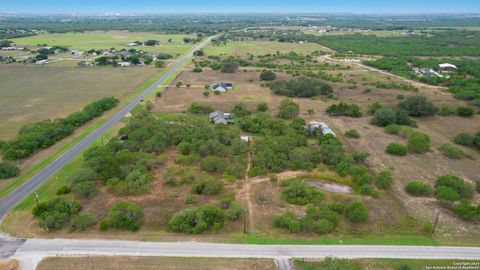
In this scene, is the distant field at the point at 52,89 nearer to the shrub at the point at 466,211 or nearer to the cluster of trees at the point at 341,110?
the cluster of trees at the point at 341,110

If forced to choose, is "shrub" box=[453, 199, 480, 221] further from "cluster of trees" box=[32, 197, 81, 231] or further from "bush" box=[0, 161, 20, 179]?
"bush" box=[0, 161, 20, 179]

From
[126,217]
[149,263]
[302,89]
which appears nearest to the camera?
[149,263]

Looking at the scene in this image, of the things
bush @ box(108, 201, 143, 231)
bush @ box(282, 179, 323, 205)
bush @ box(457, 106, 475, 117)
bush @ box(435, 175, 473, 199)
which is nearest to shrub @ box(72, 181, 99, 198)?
bush @ box(108, 201, 143, 231)

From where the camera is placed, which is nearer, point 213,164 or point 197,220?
point 197,220

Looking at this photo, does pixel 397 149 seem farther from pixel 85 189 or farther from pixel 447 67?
pixel 447 67

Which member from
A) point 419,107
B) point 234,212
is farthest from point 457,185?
point 419,107

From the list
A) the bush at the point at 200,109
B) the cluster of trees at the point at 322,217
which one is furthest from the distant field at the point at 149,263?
the bush at the point at 200,109
